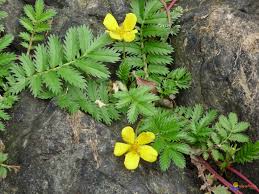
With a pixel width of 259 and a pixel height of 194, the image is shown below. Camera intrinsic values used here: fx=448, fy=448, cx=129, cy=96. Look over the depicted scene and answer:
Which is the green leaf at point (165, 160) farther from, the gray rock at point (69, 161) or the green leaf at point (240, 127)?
the green leaf at point (240, 127)

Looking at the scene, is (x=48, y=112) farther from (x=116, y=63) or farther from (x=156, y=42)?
(x=156, y=42)

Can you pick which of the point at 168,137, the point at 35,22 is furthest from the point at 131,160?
the point at 35,22

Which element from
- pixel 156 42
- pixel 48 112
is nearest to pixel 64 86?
pixel 48 112

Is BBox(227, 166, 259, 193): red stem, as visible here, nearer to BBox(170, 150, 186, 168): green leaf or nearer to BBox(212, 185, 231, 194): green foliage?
BBox(212, 185, 231, 194): green foliage

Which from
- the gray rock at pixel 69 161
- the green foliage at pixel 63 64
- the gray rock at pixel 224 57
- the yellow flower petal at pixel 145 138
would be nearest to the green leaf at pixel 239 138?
the gray rock at pixel 224 57

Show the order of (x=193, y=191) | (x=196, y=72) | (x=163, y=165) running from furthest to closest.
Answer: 1. (x=196, y=72)
2. (x=193, y=191)
3. (x=163, y=165)

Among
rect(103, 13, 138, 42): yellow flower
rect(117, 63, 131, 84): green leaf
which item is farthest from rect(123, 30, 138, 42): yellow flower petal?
rect(117, 63, 131, 84): green leaf

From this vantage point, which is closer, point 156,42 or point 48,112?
point 48,112
